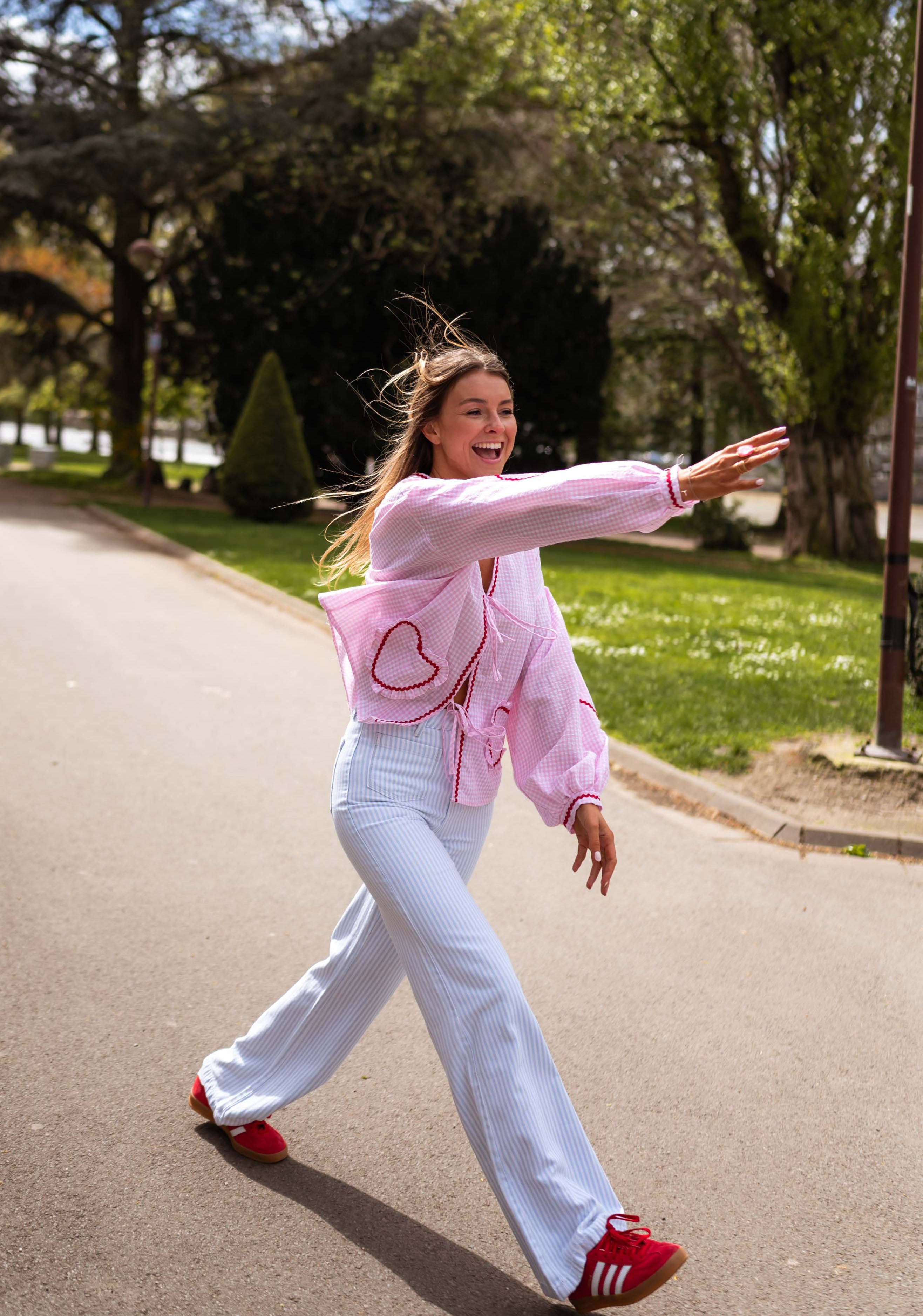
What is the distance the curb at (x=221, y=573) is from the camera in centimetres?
1273

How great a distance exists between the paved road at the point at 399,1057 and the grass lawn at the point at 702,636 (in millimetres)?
1460

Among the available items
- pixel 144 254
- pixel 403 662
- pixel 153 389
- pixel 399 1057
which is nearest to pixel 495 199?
pixel 144 254

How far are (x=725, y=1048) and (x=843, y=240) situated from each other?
60.5 ft

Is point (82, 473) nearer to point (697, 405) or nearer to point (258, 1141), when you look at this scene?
point (697, 405)

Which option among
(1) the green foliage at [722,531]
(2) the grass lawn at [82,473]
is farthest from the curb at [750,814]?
(2) the grass lawn at [82,473]

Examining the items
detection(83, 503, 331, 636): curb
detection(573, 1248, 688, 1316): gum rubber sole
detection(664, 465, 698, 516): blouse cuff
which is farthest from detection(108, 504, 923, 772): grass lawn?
detection(573, 1248, 688, 1316): gum rubber sole

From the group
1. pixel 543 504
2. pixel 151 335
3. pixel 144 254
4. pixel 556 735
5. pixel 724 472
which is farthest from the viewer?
pixel 151 335

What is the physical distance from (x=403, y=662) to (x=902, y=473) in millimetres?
5367

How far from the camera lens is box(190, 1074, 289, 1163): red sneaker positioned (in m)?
3.28

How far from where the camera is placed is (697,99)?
19.7 meters

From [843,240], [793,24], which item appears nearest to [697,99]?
[793,24]

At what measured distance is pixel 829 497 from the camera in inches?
906

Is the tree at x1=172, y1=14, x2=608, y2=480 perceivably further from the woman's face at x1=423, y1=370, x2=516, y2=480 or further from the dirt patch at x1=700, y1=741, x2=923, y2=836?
the woman's face at x1=423, y1=370, x2=516, y2=480

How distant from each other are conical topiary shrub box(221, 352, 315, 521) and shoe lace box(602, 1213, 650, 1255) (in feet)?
67.3
